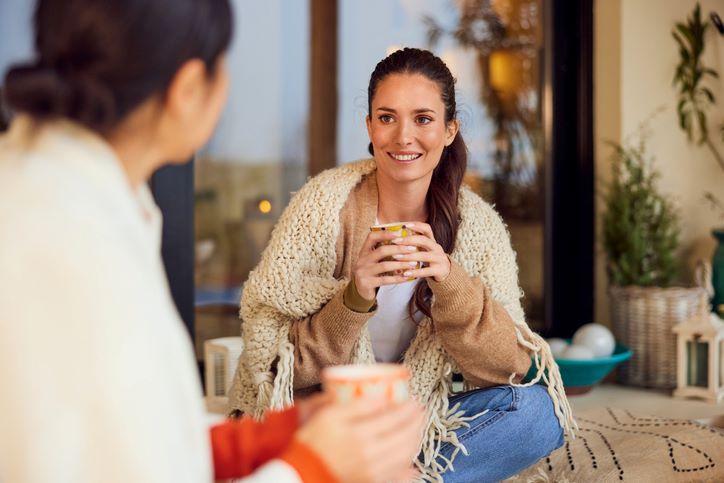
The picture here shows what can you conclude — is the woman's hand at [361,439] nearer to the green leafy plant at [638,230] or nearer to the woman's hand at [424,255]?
the woman's hand at [424,255]

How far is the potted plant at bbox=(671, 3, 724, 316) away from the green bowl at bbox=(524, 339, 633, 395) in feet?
2.50

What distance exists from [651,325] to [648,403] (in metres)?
0.31

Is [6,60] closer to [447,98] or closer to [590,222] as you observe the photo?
[447,98]

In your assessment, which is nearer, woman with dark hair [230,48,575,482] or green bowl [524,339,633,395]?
woman with dark hair [230,48,575,482]

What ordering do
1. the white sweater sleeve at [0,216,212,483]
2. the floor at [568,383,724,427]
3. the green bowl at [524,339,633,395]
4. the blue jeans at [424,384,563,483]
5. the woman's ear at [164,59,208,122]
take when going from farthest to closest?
the green bowl at [524,339,633,395]
the floor at [568,383,724,427]
the blue jeans at [424,384,563,483]
the woman's ear at [164,59,208,122]
the white sweater sleeve at [0,216,212,483]

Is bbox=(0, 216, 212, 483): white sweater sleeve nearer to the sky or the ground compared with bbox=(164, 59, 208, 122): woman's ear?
nearer to the ground

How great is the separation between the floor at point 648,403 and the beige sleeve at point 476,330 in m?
1.07

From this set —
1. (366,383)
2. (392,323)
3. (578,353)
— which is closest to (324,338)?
(392,323)

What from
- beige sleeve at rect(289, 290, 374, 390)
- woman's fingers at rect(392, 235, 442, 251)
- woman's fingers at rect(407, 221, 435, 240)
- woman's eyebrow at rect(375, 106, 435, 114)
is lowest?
beige sleeve at rect(289, 290, 374, 390)

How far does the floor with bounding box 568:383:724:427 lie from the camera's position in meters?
2.87

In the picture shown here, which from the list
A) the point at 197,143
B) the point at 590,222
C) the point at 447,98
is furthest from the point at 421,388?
the point at 590,222

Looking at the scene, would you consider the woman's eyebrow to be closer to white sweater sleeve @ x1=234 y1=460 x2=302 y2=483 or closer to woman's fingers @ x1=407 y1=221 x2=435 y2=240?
woman's fingers @ x1=407 y1=221 x2=435 y2=240

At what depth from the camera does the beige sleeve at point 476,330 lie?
1.80m

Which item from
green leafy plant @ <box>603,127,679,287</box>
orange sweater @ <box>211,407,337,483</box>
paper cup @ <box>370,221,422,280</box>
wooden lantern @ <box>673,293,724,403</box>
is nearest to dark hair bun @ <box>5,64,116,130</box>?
orange sweater @ <box>211,407,337,483</box>
